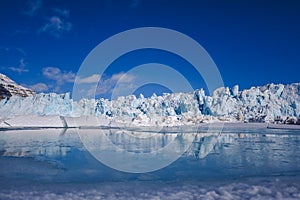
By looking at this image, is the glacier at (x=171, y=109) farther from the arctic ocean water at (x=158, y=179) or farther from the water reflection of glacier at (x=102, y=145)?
the arctic ocean water at (x=158, y=179)

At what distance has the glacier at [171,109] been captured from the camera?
3086cm

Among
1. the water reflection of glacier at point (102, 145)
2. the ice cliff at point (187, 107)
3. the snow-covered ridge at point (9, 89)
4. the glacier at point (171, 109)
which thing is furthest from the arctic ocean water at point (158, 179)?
the snow-covered ridge at point (9, 89)

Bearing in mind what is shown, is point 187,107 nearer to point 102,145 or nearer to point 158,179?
point 102,145

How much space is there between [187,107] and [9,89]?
2477cm

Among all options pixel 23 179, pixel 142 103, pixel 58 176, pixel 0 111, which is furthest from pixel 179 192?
pixel 142 103

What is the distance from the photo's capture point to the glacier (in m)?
30.9

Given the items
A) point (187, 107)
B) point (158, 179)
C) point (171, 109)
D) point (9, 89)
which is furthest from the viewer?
point (187, 107)

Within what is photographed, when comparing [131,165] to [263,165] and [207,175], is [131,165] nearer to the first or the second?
[207,175]

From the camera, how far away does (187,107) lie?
43875 millimetres

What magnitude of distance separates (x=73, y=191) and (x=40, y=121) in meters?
25.1

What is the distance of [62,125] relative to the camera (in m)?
28.9

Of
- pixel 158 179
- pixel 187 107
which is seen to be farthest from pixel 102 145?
pixel 187 107

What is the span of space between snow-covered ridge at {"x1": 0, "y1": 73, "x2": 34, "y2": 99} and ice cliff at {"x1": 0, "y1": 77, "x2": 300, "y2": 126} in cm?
118

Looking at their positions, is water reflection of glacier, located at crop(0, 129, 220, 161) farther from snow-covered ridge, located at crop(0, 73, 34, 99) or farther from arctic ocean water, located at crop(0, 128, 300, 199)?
snow-covered ridge, located at crop(0, 73, 34, 99)
